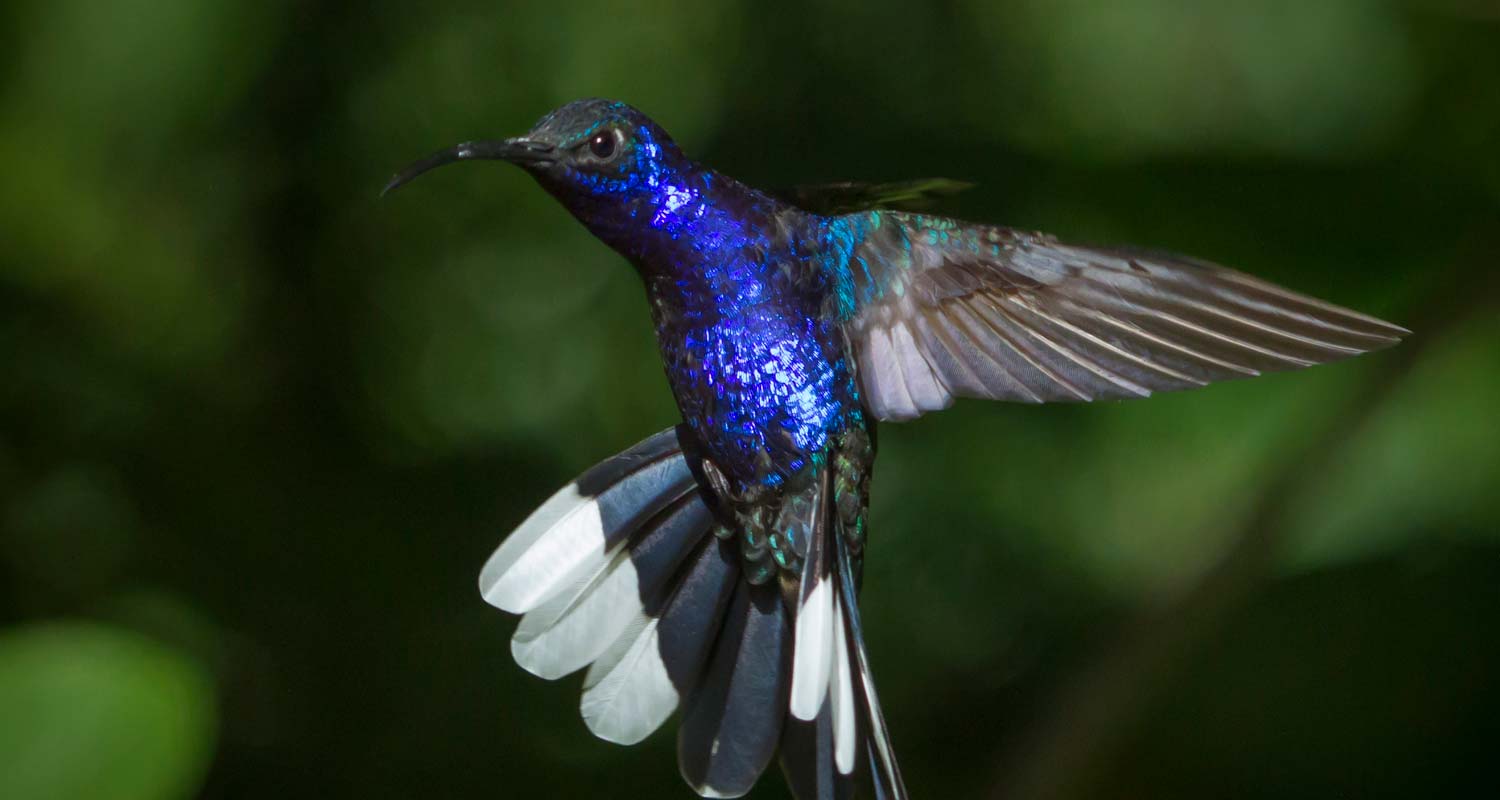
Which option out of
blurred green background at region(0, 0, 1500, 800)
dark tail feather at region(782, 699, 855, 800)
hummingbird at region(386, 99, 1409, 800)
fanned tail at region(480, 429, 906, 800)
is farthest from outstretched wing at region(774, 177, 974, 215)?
blurred green background at region(0, 0, 1500, 800)

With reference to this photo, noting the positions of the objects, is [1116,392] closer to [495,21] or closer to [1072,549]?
[1072,549]

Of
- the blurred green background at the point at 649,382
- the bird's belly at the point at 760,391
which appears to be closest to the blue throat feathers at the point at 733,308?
the bird's belly at the point at 760,391

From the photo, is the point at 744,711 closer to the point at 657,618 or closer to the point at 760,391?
the point at 657,618

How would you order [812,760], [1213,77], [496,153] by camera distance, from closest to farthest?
[496,153], [812,760], [1213,77]

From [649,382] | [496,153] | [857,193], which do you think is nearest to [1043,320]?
[857,193]

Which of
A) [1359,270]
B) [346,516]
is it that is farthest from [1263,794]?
[346,516]

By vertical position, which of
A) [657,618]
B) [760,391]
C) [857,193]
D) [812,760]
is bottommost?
[812,760]
